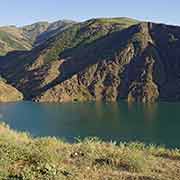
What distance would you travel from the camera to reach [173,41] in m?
179

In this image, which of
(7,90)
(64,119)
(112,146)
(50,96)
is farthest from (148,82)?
(112,146)

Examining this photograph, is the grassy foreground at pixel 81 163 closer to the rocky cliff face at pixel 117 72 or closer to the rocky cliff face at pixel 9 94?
the rocky cliff face at pixel 117 72

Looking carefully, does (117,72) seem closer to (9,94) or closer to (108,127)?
(9,94)

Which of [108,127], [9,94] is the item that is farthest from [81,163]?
[9,94]

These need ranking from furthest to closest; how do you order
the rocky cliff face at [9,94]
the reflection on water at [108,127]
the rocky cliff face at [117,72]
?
the rocky cliff face at [117,72] < the rocky cliff face at [9,94] < the reflection on water at [108,127]

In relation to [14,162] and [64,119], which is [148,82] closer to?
[64,119]

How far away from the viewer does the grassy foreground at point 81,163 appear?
8.01 meters

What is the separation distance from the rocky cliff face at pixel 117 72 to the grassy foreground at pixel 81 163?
479 ft

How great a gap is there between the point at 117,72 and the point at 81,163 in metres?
166

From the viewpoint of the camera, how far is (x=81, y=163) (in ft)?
30.7

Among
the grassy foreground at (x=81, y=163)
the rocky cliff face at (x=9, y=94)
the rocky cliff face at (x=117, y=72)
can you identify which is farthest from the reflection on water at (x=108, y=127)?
the rocky cliff face at (x=117, y=72)

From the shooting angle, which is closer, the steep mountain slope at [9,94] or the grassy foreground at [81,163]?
the grassy foreground at [81,163]

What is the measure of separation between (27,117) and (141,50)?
293ft

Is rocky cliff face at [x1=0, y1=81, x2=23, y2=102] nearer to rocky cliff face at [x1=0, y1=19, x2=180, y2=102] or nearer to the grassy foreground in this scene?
rocky cliff face at [x1=0, y1=19, x2=180, y2=102]
